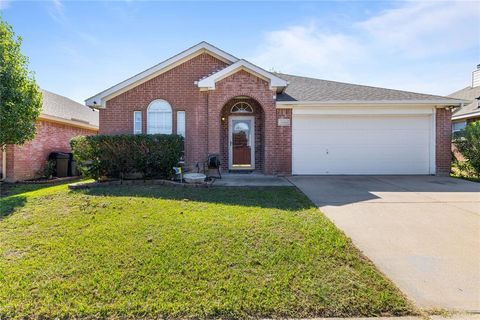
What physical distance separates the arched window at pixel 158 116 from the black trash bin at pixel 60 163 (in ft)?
17.2

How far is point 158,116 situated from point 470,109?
702 inches

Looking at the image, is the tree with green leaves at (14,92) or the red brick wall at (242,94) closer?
the tree with green leaves at (14,92)

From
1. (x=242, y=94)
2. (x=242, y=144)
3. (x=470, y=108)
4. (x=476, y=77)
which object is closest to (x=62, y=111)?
(x=242, y=144)

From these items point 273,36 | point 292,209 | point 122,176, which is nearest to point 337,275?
point 292,209

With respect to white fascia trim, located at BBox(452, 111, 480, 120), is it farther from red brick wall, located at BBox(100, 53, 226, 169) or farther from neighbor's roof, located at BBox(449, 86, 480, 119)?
red brick wall, located at BBox(100, 53, 226, 169)

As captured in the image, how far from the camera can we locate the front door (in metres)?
11.6

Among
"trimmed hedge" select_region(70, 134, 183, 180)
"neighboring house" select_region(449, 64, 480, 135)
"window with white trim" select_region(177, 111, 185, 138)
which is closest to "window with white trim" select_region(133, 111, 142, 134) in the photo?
"window with white trim" select_region(177, 111, 185, 138)

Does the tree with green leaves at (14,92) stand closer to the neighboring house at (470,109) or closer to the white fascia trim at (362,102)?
the white fascia trim at (362,102)

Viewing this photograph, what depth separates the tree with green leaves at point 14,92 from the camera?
8.54 metres

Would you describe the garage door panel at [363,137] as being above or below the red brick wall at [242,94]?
below

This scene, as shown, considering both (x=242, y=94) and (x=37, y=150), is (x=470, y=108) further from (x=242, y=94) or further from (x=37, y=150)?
(x=37, y=150)

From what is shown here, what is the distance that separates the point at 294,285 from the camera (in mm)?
2982

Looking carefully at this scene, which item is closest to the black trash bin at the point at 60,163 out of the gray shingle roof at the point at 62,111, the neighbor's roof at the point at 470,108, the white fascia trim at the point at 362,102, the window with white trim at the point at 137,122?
the gray shingle roof at the point at 62,111

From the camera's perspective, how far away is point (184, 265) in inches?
133
